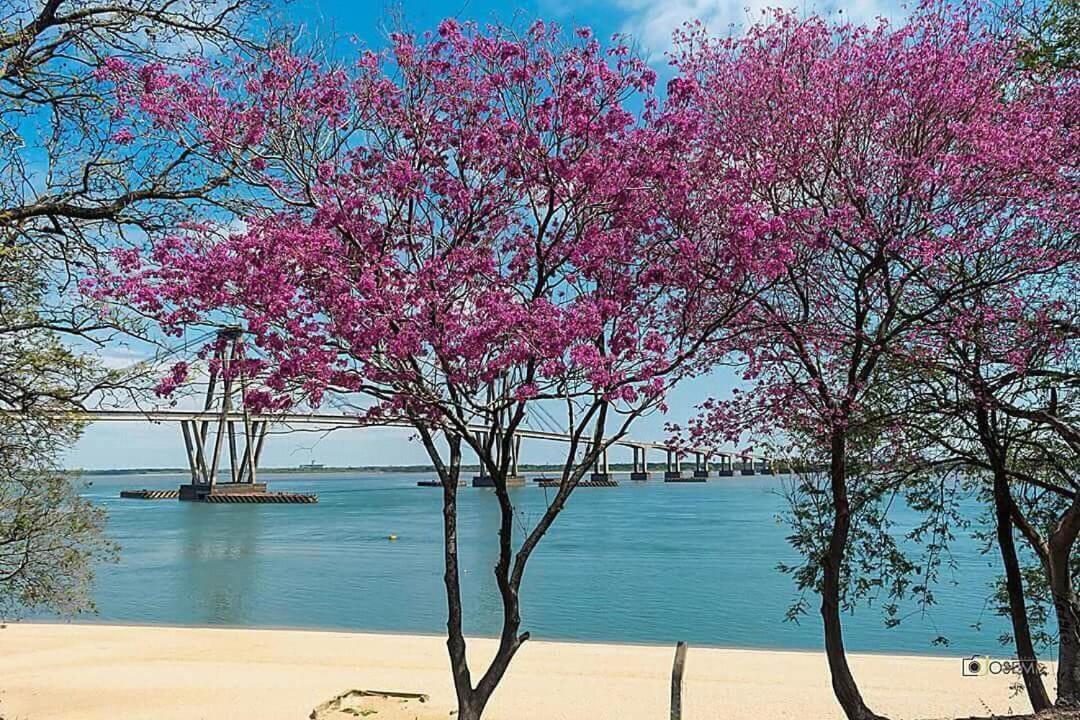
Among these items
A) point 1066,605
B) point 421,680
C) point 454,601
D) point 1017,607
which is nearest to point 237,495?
point 421,680

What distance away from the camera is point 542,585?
31.6 m

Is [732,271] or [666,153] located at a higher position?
[666,153]

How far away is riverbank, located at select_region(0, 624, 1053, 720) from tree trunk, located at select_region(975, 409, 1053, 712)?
3666 millimetres

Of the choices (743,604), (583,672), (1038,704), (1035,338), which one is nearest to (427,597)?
(743,604)

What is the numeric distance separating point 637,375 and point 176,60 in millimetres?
3614

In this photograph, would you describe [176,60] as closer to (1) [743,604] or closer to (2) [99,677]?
(2) [99,677]

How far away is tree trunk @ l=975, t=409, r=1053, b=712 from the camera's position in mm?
6820

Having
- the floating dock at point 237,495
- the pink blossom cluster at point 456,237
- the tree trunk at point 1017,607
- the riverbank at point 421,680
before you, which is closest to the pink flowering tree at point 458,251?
the pink blossom cluster at point 456,237

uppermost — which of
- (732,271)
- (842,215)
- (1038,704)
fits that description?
(842,215)

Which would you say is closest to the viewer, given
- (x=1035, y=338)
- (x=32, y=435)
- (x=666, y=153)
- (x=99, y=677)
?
(x=1035, y=338)

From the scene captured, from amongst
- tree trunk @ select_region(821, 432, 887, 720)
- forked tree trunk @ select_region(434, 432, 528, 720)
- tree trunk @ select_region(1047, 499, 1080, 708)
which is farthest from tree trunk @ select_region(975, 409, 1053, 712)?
forked tree trunk @ select_region(434, 432, 528, 720)

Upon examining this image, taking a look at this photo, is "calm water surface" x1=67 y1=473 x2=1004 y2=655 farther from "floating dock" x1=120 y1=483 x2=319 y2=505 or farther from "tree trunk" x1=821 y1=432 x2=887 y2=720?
"floating dock" x1=120 y1=483 x2=319 y2=505

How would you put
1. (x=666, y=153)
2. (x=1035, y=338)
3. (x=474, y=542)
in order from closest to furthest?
(x=1035, y=338)
(x=666, y=153)
(x=474, y=542)

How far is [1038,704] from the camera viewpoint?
282 inches
